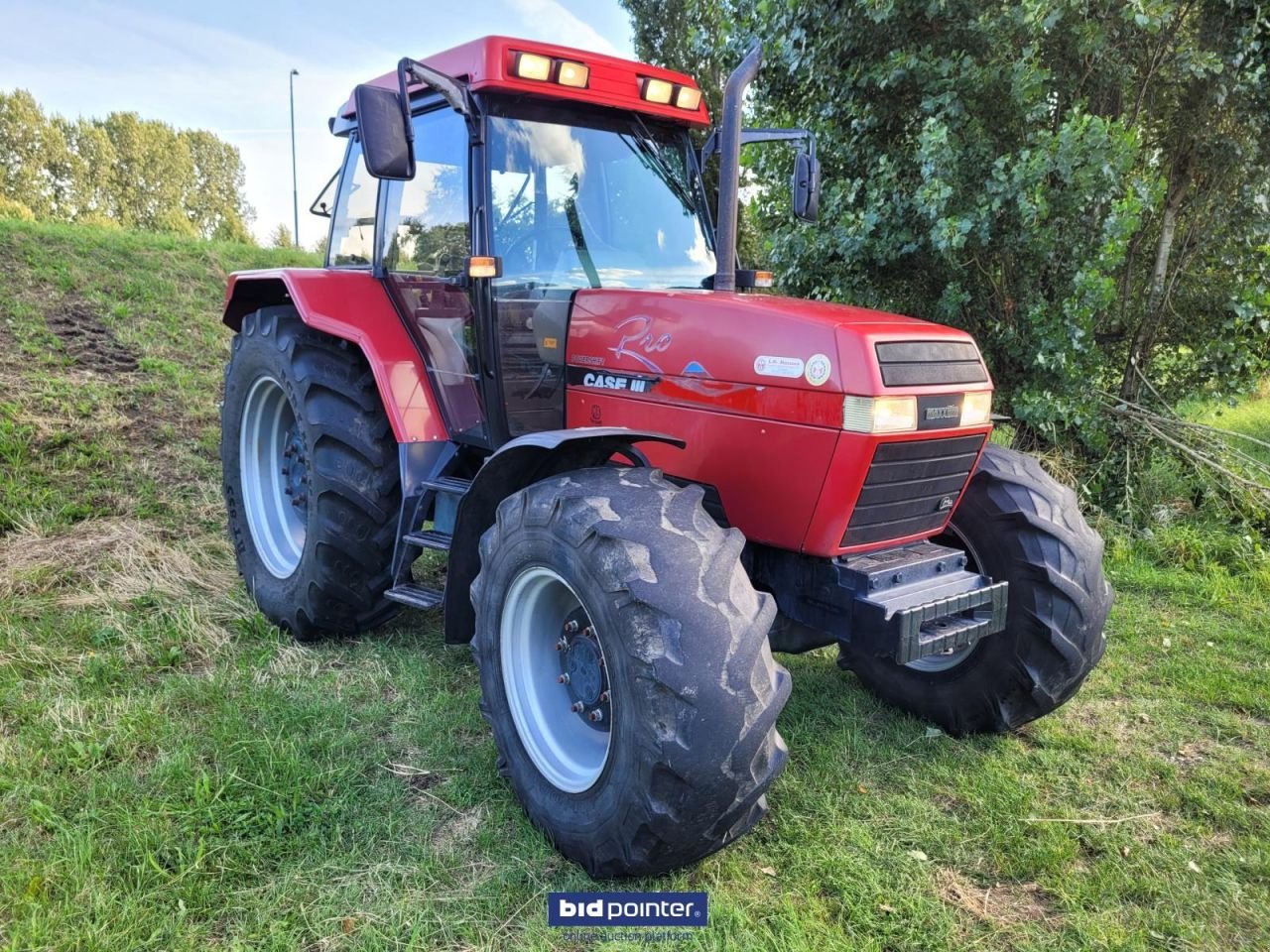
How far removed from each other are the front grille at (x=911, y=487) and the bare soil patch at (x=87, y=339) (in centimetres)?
623

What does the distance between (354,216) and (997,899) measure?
12.6 feet

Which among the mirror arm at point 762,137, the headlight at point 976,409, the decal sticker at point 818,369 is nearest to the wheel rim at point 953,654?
the headlight at point 976,409

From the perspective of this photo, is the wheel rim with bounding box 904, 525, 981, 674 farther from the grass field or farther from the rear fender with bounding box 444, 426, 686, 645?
the rear fender with bounding box 444, 426, 686, 645

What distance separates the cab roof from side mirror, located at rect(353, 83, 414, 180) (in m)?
0.39

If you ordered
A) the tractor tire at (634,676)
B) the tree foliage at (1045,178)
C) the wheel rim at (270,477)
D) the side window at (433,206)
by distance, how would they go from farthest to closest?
1. the tree foliage at (1045,178)
2. the wheel rim at (270,477)
3. the side window at (433,206)
4. the tractor tire at (634,676)

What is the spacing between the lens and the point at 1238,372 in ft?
18.0

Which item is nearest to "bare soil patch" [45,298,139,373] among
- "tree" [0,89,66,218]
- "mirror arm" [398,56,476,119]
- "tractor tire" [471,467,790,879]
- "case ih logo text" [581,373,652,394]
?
"mirror arm" [398,56,476,119]

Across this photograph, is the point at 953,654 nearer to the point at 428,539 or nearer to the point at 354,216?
the point at 428,539

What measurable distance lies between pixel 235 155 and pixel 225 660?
5903 centimetres

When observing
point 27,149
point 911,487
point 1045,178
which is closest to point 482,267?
point 911,487

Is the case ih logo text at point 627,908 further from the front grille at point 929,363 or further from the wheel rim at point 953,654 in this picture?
the front grille at point 929,363

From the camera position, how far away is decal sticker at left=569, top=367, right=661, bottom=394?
2791 millimetres

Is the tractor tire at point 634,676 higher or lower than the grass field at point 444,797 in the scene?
higher

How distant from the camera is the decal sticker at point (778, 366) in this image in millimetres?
2389
